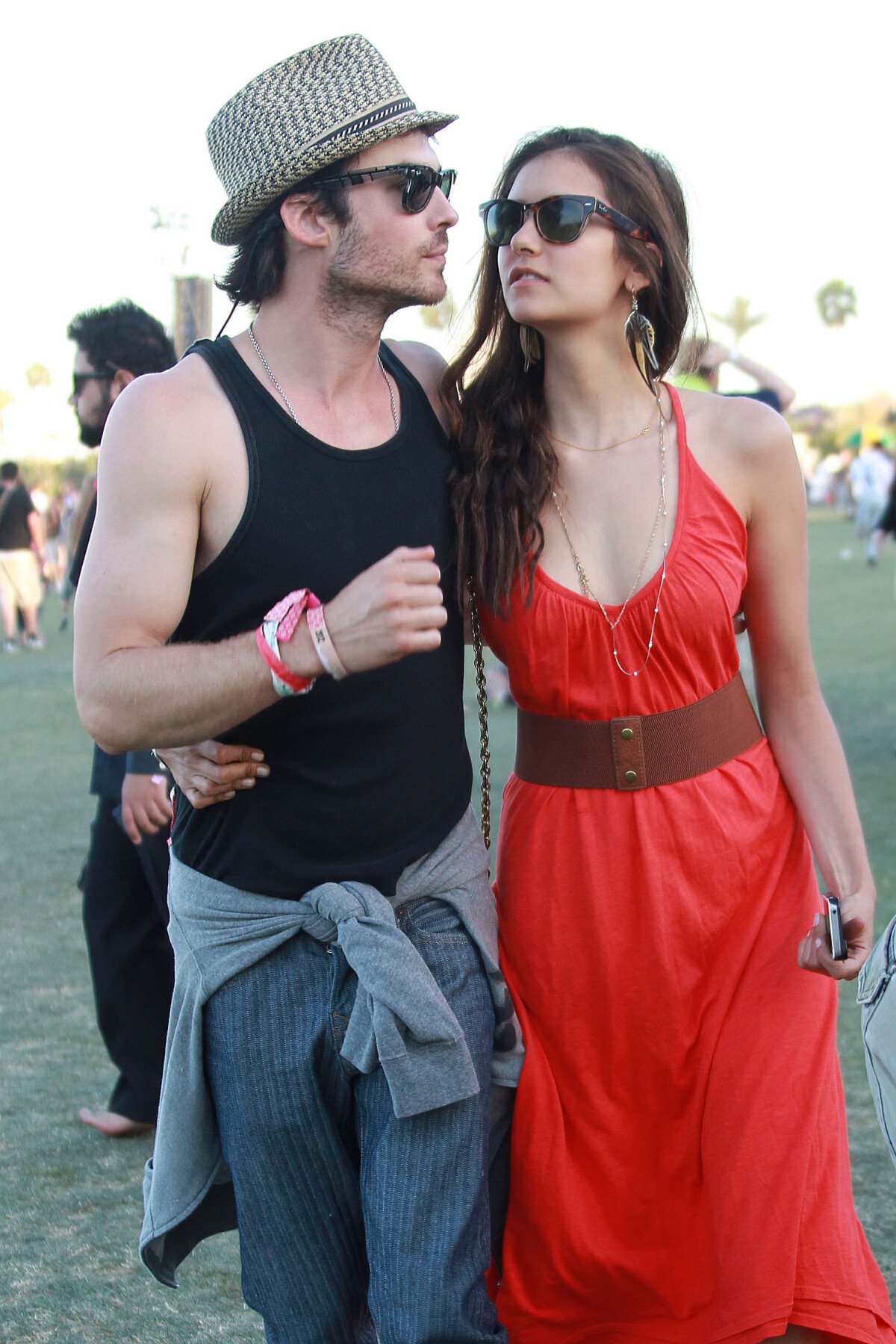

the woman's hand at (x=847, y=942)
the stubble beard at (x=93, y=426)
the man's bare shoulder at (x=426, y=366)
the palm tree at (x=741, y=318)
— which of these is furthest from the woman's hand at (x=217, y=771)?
the palm tree at (x=741, y=318)

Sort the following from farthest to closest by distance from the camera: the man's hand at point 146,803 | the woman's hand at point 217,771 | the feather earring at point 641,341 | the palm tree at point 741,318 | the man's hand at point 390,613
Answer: the palm tree at point 741,318
the man's hand at point 146,803
the feather earring at point 641,341
the woman's hand at point 217,771
the man's hand at point 390,613

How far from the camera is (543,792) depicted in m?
2.68

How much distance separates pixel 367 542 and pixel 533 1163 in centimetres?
116

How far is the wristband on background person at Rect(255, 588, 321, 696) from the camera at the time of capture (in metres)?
2.10

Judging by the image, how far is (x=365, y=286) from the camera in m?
2.46

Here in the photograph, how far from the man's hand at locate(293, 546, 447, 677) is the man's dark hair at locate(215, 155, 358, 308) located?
0.76m

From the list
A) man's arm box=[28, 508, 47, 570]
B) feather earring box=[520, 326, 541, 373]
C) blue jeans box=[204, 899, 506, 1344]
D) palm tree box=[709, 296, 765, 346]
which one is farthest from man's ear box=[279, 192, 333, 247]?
palm tree box=[709, 296, 765, 346]

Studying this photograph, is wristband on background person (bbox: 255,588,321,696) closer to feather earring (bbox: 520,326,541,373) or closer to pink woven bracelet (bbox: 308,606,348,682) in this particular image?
pink woven bracelet (bbox: 308,606,348,682)

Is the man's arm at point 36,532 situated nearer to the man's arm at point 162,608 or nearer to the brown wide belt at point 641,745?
the brown wide belt at point 641,745

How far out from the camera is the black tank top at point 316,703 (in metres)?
2.31

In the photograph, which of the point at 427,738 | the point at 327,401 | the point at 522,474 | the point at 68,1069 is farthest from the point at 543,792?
the point at 68,1069

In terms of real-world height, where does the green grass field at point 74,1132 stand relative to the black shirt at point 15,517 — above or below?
below

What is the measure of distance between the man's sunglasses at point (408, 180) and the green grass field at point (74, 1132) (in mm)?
2470

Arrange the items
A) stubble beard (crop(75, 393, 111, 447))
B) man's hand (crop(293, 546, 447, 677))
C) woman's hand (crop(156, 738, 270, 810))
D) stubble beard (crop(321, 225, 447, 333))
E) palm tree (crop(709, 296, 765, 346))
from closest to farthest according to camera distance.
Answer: man's hand (crop(293, 546, 447, 677)), woman's hand (crop(156, 738, 270, 810)), stubble beard (crop(321, 225, 447, 333)), stubble beard (crop(75, 393, 111, 447)), palm tree (crop(709, 296, 765, 346))
